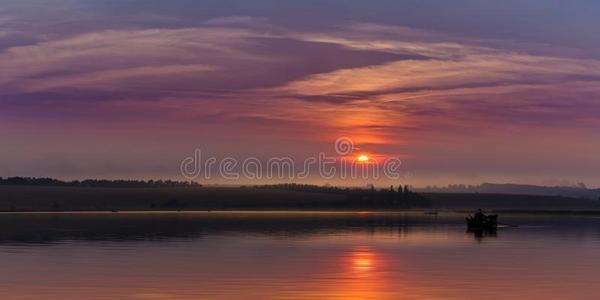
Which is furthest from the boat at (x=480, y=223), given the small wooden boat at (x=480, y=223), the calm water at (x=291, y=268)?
the calm water at (x=291, y=268)

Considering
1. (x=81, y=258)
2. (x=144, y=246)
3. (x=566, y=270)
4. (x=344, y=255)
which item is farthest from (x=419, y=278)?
(x=144, y=246)

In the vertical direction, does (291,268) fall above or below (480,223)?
below

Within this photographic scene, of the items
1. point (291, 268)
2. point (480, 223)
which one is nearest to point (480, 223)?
point (480, 223)

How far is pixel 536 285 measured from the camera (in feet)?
144

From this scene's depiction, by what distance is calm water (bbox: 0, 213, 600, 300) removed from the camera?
132 ft

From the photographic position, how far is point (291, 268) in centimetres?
5134

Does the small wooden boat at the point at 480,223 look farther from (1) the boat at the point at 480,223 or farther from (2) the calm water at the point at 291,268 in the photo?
(2) the calm water at the point at 291,268

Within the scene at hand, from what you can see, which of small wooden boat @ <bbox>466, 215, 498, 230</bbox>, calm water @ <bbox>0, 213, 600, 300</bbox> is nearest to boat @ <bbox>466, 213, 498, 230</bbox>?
small wooden boat @ <bbox>466, 215, 498, 230</bbox>

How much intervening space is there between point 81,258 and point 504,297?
27206 mm

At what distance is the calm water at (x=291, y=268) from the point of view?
40375 millimetres

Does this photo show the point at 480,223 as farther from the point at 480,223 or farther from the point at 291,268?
the point at 291,268

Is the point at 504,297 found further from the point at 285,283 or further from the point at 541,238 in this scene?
the point at 541,238

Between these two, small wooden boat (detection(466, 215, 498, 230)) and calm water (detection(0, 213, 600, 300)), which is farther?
small wooden boat (detection(466, 215, 498, 230))

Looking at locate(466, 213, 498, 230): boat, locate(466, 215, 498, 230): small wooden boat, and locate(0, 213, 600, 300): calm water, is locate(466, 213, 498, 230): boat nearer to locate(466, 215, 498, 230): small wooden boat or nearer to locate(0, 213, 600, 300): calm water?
locate(466, 215, 498, 230): small wooden boat
